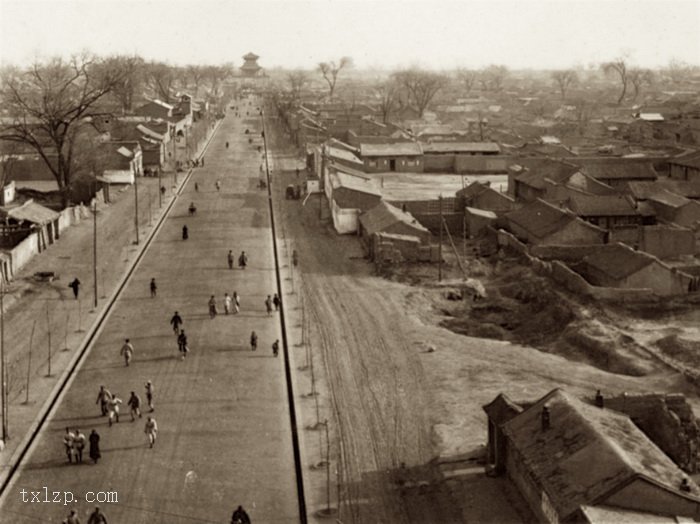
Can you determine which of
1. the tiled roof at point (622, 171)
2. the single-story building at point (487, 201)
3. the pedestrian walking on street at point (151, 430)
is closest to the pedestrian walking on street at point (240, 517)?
the pedestrian walking on street at point (151, 430)

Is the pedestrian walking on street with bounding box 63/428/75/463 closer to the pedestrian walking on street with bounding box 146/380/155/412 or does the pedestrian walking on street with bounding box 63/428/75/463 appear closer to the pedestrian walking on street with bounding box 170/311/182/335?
the pedestrian walking on street with bounding box 146/380/155/412

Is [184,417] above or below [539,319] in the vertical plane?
below

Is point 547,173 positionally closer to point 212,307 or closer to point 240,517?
point 212,307

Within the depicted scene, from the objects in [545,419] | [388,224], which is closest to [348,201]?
[388,224]

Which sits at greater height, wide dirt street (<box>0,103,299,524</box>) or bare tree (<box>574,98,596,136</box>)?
bare tree (<box>574,98,596,136</box>)

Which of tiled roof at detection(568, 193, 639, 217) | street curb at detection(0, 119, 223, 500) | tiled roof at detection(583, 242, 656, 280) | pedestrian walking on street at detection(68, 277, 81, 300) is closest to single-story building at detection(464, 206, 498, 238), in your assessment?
tiled roof at detection(568, 193, 639, 217)

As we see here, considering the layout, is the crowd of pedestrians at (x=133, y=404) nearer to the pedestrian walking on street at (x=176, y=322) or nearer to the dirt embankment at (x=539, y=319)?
the pedestrian walking on street at (x=176, y=322)
